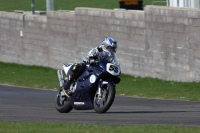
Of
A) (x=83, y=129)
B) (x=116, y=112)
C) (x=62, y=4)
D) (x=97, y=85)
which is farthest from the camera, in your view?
(x=62, y=4)

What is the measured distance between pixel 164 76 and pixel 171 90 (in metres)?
3.18

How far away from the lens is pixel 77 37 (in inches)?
1146

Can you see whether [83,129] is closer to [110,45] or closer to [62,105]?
[110,45]

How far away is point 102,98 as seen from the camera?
13828 mm

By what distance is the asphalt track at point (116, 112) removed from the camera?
12.5m

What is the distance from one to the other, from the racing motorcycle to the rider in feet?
0.24

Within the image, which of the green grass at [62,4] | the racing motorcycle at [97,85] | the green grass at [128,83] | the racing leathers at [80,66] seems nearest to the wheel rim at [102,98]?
the racing motorcycle at [97,85]

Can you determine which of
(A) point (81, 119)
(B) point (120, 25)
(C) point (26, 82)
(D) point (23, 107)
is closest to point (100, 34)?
(B) point (120, 25)

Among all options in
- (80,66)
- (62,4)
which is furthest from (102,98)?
(62,4)

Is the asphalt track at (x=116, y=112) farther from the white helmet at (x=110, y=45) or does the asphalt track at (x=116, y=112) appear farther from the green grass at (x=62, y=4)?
the green grass at (x=62, y=4)

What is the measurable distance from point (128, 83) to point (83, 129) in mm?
13262

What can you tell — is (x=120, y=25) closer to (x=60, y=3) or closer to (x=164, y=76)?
(x=164, y=76)

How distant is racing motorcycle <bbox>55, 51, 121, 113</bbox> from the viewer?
1377cm

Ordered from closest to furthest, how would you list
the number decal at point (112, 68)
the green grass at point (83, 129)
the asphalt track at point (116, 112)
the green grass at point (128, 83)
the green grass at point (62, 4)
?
the green grass at point (83, 129)
the asphalt track at point (116, 112)
the number decal at point (112, 68)
the green grass at point (128, 83)
the green grass at point (62, 4)
